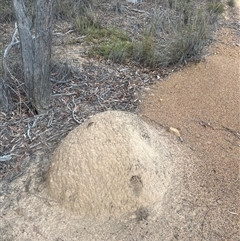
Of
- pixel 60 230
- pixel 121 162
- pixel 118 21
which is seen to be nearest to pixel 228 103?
pixel 121 162

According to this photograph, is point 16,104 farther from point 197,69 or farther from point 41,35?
point 197,69

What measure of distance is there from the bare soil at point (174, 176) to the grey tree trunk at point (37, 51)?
204 mm

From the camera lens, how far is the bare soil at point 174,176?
7.55 feet

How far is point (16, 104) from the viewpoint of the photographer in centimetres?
326

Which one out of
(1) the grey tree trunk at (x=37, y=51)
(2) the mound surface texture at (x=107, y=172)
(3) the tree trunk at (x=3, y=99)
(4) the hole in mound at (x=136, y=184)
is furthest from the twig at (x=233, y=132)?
(3) the tree trunk at (x=3, y=99)

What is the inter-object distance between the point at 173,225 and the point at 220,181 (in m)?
0.51

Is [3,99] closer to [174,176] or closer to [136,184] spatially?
[136,184]

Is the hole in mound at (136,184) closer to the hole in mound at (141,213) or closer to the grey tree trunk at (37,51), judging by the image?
the hole in mound at (141,213)

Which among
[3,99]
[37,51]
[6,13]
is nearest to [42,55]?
[37,51]

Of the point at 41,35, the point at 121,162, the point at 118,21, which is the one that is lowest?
the point at 118,21

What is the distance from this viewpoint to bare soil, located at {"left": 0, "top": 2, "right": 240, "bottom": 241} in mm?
2303

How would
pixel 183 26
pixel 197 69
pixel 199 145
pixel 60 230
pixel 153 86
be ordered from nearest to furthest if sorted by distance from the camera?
pixel 60 230, pixel 199 145, pixel 153 86, pixel 197 69, pixel 183 26

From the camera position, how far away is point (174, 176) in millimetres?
2615

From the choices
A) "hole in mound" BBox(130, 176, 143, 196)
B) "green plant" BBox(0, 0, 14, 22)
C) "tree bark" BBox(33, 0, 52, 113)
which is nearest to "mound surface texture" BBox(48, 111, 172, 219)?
"hole in mound" BBox(130, 176, 143, 196)
